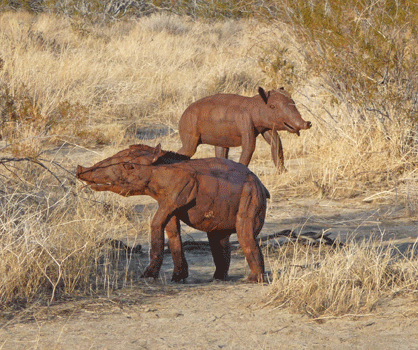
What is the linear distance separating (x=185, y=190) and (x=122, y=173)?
43 centimetres

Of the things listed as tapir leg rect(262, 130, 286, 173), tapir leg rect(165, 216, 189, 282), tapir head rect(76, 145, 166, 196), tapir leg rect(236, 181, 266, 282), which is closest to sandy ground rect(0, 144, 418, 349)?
tapir leg rect(165, 216, 189, 282)

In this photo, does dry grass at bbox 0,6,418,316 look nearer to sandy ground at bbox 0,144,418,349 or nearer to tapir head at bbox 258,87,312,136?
sandy ground at bbox 0,144,418,349

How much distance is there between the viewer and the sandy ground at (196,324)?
3588 mm

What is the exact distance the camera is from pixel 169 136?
11273 mm

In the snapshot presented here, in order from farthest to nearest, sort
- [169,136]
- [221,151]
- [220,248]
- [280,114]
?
1. [169,136]
2. [221,151]
3. [280,114]
4. [220,248]

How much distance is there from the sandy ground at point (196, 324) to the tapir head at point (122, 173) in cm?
70

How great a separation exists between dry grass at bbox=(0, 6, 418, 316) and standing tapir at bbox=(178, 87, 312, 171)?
3.33ft

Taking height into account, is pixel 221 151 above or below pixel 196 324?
above

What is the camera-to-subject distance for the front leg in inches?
175

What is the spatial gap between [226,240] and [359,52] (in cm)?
502

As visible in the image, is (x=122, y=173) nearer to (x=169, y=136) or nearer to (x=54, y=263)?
(x=54, y=263)

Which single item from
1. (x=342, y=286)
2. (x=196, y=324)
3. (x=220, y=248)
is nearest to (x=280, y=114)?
(x=220, y=248)

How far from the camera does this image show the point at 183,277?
4.77 metres

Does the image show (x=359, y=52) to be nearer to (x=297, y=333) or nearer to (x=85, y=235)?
(x=85, y=235)
